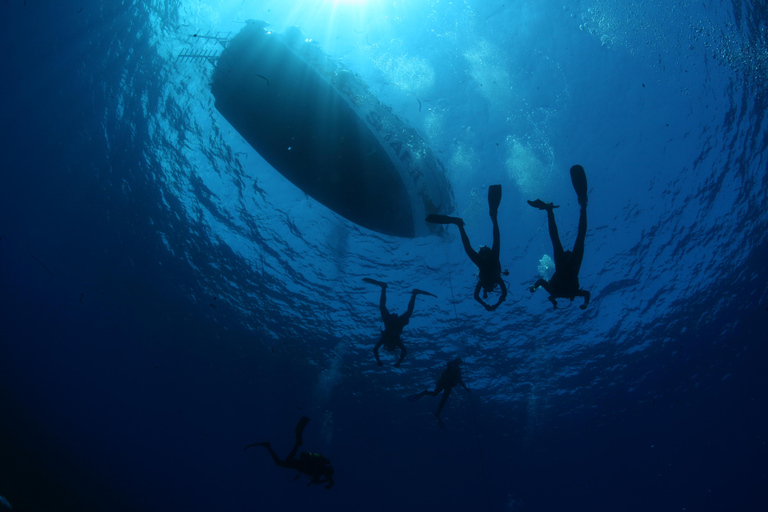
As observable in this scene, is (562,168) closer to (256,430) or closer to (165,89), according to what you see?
(165,89)

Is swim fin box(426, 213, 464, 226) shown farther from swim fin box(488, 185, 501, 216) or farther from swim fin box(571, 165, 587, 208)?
swim fin box(571, 165, 587, 208)

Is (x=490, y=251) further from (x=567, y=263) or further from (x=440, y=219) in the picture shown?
(x=567, y=263)

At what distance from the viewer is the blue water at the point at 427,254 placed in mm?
10203

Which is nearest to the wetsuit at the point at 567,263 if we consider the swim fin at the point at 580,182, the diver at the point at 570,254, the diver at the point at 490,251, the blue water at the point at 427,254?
the diver at the point at 570,254

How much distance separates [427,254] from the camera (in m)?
15.0

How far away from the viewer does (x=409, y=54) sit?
9711 mm

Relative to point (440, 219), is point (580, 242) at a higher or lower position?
higher

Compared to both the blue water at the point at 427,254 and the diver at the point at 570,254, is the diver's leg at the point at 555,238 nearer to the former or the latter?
the diver at the point at 570,254

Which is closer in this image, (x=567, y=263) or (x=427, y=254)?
(x=567, y=263)

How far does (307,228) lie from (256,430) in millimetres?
23737

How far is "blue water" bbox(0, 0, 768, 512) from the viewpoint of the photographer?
10.2m

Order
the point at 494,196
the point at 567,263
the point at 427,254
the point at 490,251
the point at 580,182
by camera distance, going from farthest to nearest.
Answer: the point at 427,254, the point at 490,251, the point at 494,196, the point at 567,263, the point at 580,182

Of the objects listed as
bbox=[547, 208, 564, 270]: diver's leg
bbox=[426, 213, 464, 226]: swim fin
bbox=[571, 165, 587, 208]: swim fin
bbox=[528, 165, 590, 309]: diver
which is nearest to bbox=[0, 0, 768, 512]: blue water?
bbox=[426, 213, 464, 226]: swim fin

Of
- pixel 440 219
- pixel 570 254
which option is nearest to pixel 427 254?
pixel 440 219
